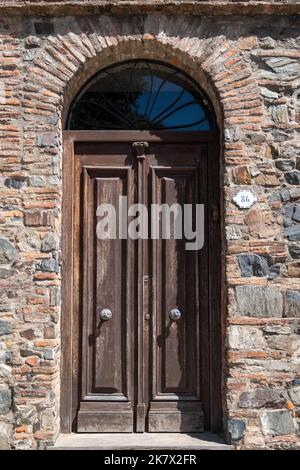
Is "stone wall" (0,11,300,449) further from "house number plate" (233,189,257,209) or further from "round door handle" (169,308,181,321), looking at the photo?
"round door handle" (169,308,181,321)

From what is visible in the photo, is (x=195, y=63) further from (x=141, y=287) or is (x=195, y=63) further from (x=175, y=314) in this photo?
(x=175, y=314)

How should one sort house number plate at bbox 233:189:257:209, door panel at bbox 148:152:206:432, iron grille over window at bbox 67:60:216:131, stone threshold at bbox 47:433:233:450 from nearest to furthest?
stone threshold at bbox 47:433:233:450
house number plate at bbox 233:189:257:209
door panel at bbox 148:152:206:432
iron grille over window at bbox 67:60:216:131

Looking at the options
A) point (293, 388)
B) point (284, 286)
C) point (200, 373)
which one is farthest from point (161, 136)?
point (293, 388)

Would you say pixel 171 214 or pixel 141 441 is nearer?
pixel 141 441

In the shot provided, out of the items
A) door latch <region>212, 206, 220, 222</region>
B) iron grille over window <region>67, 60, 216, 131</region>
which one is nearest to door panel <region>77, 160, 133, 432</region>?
iron grille over window <region>67, 60, 216, 131</region>

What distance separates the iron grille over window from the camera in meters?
4.65

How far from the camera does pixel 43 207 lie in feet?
13.9

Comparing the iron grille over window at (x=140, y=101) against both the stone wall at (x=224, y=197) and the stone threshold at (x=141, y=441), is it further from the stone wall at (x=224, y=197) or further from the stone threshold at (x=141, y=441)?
the stone threshold at (x=141, y=441)

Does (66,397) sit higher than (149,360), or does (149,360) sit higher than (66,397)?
(149,360)

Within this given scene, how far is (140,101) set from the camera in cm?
468

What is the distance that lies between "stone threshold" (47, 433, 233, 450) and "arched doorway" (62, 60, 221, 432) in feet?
0.25

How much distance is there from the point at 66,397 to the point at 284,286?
1.94m

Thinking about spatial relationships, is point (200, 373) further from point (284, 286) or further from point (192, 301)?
point (284, 286)

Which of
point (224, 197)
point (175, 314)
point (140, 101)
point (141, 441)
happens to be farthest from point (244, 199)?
point (141, 441)
